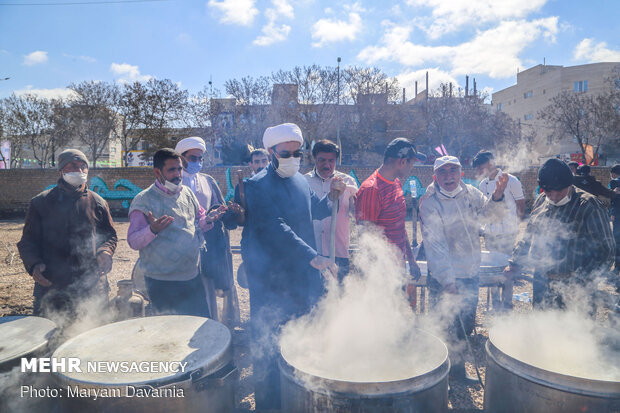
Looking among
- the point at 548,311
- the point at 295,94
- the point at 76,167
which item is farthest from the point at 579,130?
the point at 76,167

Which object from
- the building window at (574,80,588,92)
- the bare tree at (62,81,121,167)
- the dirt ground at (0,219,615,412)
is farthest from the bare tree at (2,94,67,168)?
the building window at (574,80,588,92)

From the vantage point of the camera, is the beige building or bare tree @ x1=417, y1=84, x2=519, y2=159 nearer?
bare tree @ x1=417, y1=84, x2=519, y2=159

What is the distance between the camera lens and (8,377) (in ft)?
6.16

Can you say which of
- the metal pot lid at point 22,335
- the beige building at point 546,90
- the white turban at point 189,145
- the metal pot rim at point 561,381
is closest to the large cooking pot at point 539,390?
the metal pot rim at point 561,381

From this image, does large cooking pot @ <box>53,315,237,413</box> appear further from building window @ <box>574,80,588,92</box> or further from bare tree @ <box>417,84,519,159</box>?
building window @ <box>574,80,588,92</box>

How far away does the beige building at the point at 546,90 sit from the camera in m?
41.2

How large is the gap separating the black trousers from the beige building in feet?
138

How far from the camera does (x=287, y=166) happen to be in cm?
264

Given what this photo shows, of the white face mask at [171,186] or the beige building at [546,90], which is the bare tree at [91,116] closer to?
the white face mask at [171,186]

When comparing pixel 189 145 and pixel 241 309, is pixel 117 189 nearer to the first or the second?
pixel 241 309

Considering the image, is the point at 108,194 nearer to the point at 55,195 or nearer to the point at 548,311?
the point at 55,195

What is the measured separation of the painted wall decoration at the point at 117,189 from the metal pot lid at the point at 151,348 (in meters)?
16.2

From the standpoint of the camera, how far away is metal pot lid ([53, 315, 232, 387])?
5.70ft

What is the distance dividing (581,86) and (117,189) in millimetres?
50814
